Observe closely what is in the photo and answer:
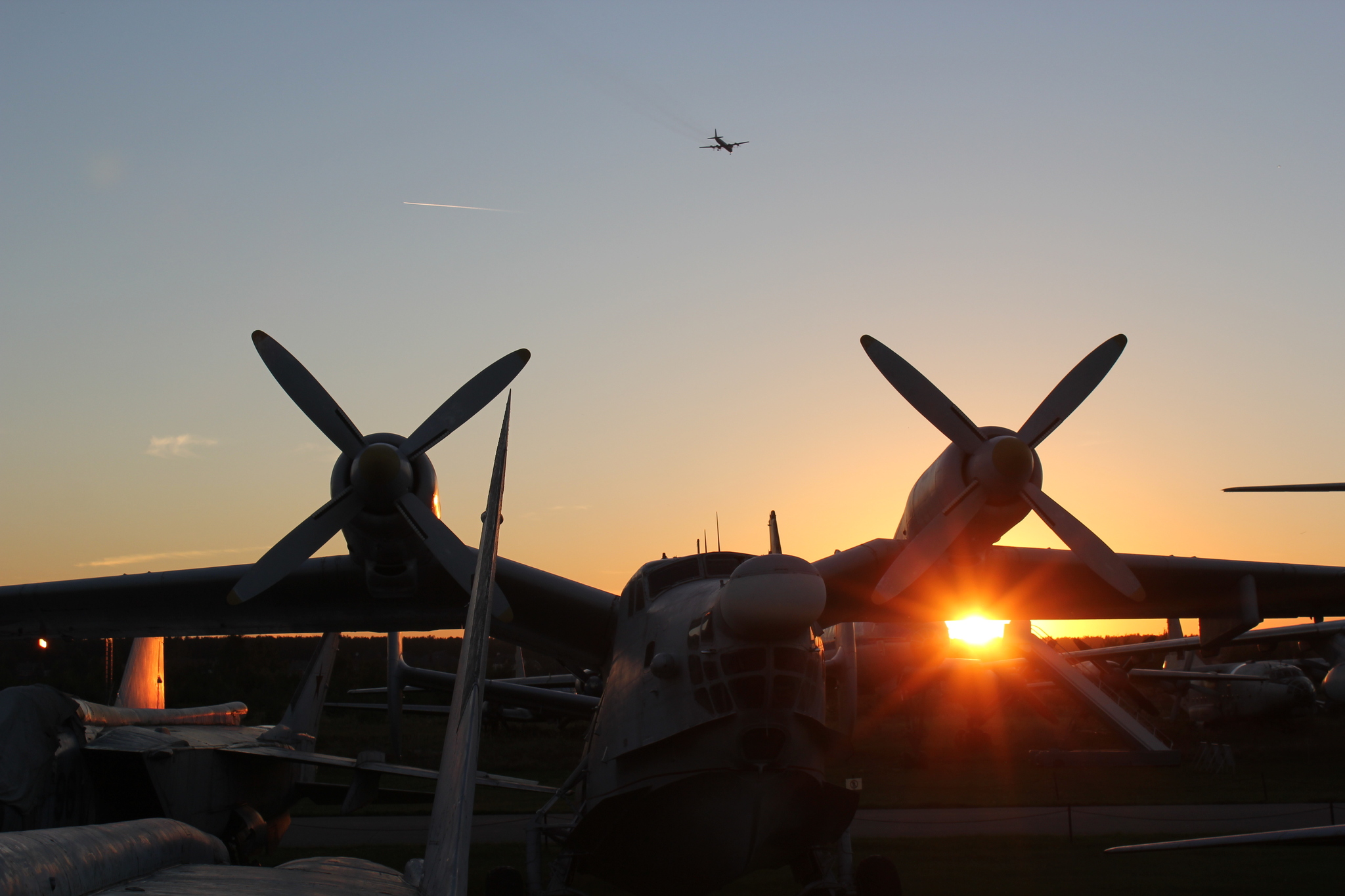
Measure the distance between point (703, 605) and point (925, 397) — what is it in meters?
3.89

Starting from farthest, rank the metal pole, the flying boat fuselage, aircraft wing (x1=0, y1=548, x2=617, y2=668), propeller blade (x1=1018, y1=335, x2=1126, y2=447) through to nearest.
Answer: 1. the metal pole
2. aircraft wing (x1=0, y1=548, x2=617, y2=668)
3. propeller blade (x1=1018, y1=335, x2=1126, y2=447)
4. the flying boat fuselage

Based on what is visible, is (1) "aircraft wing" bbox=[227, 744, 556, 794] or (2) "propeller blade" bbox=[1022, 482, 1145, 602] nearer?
(2) "propeller blade" bbox=[1022, 482, 1145, 602]

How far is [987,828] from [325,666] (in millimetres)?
12795

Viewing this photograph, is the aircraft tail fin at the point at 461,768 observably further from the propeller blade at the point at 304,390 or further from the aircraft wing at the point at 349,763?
the aircraft wing at the point at 349,763

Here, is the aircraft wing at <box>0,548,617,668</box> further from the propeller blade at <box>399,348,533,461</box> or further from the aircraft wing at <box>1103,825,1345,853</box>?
the aircraft wing at <box>1103,825,1345,853</box>

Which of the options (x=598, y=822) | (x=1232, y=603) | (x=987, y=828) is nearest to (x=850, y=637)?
(x=987, y=828)

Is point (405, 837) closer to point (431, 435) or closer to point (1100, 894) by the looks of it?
point (431, 435)

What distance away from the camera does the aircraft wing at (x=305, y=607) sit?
469 inches

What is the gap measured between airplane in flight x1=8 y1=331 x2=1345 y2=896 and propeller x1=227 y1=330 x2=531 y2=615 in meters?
0.03

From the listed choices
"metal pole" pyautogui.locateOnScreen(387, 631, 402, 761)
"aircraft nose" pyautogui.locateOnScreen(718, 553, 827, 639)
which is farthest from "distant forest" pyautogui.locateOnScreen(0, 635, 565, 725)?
"aircraft nose" pyautogui.locateOnScreen(718, 553, 827, 639)

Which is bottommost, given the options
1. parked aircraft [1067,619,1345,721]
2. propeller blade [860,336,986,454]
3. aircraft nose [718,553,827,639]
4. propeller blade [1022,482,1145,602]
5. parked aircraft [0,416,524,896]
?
parked aircraft [1067,619,1345,721]

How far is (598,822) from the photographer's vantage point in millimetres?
9414

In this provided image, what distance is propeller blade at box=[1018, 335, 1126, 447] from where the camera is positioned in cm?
1110

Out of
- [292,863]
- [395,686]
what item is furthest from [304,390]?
[395,686]
